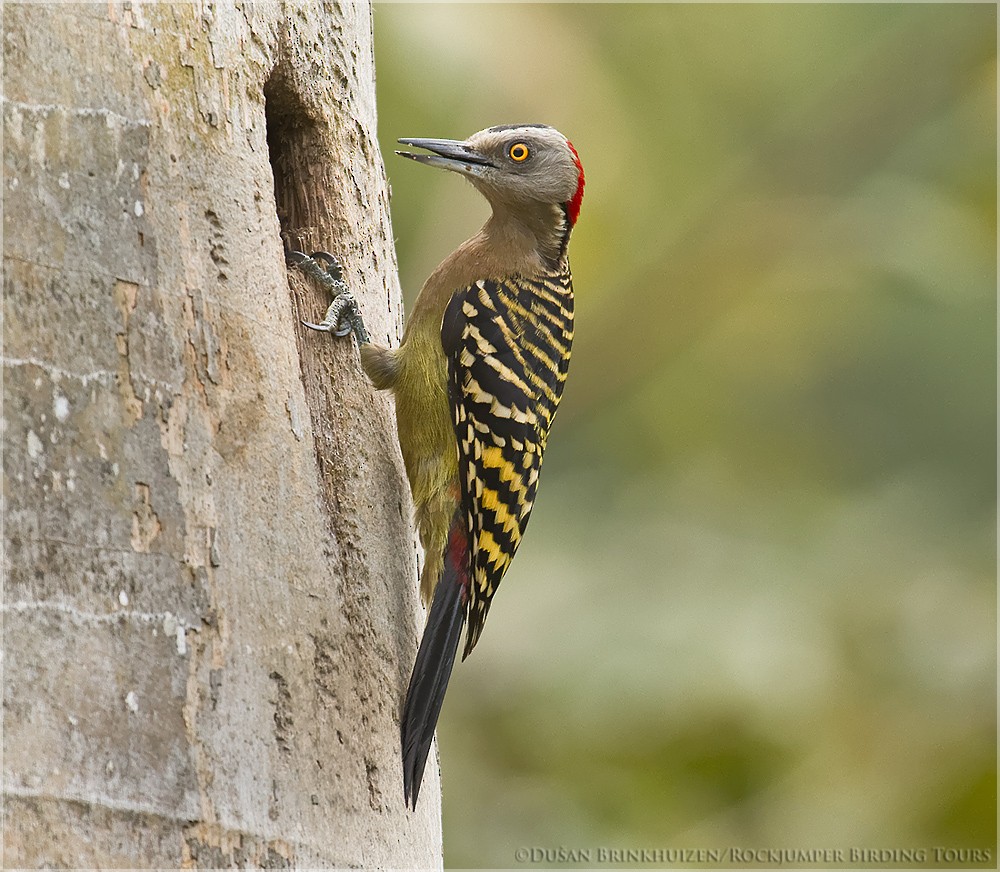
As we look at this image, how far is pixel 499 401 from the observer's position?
388 cm

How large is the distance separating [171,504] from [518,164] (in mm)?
2281

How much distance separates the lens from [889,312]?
29.8ft

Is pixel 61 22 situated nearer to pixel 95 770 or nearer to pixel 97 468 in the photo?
pixel 97 468

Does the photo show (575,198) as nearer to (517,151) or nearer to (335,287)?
(517,151)

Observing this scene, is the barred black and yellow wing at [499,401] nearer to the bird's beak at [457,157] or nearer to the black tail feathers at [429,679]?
the black tail feathers at [429,679]

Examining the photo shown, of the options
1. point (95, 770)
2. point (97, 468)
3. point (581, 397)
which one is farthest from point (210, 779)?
point (581, 397)

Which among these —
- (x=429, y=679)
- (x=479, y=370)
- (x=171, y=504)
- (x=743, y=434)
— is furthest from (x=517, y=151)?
(x=743, y=434)

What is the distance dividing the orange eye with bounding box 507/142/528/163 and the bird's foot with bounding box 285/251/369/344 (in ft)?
3.23

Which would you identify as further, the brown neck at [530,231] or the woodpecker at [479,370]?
the brown neck at [530,231]

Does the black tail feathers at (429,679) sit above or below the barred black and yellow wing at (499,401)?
below

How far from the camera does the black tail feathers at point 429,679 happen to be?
3.04 meters

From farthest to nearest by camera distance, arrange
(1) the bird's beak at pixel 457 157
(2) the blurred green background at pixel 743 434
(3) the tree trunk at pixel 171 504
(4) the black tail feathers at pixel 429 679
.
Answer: (2) the blurred green background at pixel 743 434, (1) the bird's beak at pixel 457 157, (4) the black tail feathers at pixel 429 679, (3) the tree trunk at pixel 171 504

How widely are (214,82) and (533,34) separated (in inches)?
235

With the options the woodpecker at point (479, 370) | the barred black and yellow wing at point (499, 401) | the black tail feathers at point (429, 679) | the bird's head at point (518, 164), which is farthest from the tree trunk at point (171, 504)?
the bird's head at point (518, 164)
